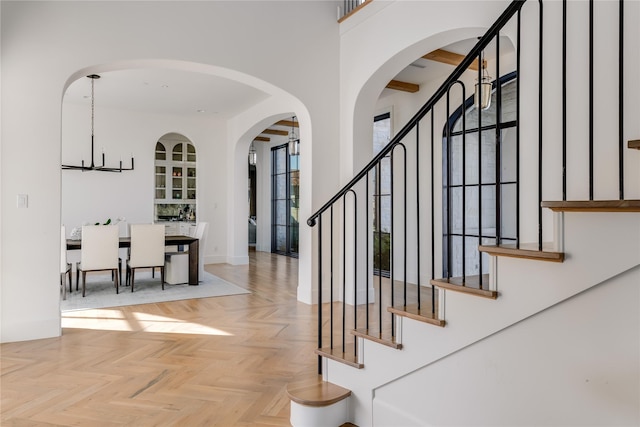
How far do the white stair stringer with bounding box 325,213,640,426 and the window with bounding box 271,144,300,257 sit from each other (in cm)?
809

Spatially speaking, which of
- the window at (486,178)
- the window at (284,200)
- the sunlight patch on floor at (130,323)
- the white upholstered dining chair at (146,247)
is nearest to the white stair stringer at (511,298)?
the sunlight patch on floor at (130,323)

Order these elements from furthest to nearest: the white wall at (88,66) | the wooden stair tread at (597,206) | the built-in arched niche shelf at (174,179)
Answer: the built-in arched niche shelf at (174,179) < the white wall at (88,66) < the wooden stair tread at (597,206)

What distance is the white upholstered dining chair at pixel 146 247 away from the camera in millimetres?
5961

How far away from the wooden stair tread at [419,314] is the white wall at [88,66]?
3.13 metres

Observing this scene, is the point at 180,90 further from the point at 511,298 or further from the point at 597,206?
the point at 597,206

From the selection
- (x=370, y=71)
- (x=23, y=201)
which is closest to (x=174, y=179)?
(x=23, y=201)

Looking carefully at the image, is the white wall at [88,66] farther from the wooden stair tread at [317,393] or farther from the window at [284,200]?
the window at [284,200]

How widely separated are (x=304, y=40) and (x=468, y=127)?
250 centimetres

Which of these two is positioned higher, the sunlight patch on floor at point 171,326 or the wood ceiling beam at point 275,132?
the wood ceiling beam at point 275,132

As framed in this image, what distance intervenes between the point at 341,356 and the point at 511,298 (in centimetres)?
110

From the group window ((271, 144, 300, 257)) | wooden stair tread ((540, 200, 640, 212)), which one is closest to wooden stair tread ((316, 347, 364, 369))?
wooden stair tread ((540, 200, 640, 212))

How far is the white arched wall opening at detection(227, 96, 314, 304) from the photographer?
5.29 metres

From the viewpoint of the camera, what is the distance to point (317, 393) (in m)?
2.38

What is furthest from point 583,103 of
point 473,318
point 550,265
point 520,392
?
point 520,392
